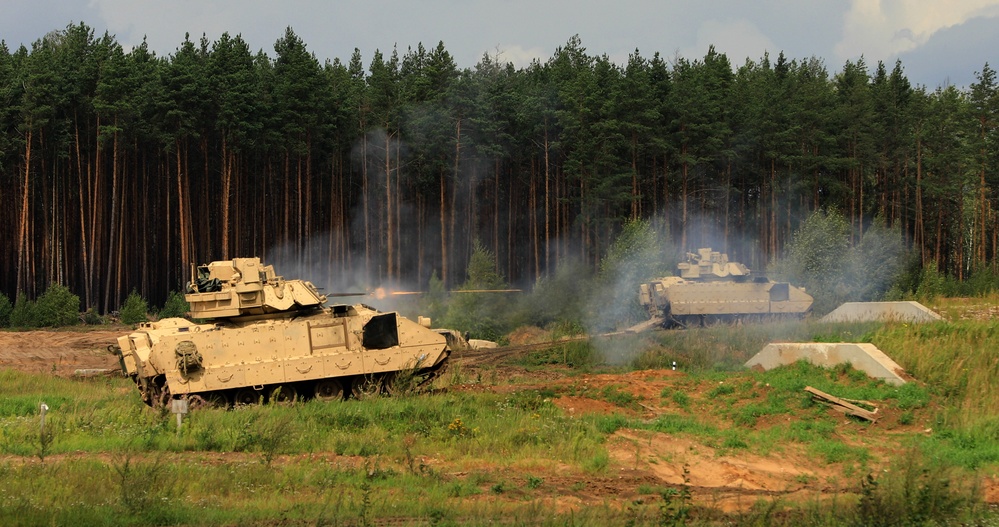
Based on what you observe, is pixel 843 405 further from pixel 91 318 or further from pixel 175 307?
pixel 91 318

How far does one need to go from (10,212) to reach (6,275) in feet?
10.9

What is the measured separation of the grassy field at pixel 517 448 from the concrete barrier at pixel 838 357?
348 millimetres

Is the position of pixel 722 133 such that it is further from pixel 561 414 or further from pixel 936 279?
pixel 561 414

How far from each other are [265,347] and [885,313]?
18720 millimetres

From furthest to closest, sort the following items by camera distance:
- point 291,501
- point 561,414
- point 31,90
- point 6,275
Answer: point 6,275, point 31,90, point 561,414, point 291,501

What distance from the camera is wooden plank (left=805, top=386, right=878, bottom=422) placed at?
64.4 feet

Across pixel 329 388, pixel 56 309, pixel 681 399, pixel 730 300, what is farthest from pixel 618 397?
pixel 56 309

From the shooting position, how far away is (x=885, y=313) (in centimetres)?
3067

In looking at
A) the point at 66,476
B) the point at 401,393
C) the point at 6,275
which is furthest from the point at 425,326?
the point at 6,275

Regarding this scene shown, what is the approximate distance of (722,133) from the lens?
5462cm

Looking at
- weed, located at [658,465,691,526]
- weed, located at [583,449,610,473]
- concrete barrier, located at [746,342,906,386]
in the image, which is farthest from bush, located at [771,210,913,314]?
weed, located at [658,465,691,526]

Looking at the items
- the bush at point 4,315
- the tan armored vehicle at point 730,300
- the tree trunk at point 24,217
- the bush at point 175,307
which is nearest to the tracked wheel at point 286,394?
the tan armored vehicle at point 730,300

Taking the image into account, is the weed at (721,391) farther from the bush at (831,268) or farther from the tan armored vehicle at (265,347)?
the bush at (831,268)

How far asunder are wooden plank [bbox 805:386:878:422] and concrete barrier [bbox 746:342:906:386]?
5.88 feet
